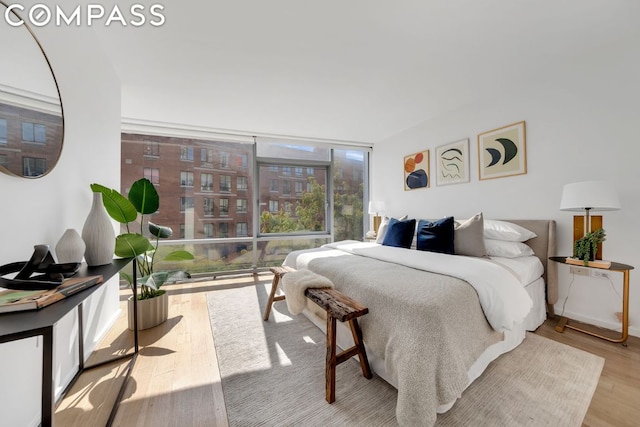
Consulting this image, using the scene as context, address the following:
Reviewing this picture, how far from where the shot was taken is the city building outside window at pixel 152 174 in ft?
12.1

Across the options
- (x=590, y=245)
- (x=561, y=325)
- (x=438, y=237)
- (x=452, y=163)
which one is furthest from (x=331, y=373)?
(x=452, y=163)

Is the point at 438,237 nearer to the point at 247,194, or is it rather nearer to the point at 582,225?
the point at 582,225

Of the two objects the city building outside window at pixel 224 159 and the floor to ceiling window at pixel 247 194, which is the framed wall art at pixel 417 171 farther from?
the city building outside window at pixel 224 159

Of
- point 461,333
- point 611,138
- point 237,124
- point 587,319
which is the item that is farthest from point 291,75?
point 587,319

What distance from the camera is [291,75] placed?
249 centimetres

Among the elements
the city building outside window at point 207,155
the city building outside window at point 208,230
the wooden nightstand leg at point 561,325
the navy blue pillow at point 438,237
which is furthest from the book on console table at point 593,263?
the city building outside window at point 207,155

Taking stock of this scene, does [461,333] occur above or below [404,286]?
below

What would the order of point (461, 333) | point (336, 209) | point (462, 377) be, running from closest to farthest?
point (462, 377) < point (461, 333) < point (336, 209)

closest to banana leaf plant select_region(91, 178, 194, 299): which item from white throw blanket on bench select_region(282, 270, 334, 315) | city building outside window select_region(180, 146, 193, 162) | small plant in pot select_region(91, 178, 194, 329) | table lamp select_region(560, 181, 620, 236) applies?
small plant in pot select_region(91, 178, 194, 329)

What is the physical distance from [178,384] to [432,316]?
165 cm

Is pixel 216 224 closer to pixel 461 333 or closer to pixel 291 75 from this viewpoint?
pixel 291 75

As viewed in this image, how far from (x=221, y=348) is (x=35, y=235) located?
1409 mm

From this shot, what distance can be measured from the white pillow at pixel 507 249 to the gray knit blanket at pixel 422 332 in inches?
41.5

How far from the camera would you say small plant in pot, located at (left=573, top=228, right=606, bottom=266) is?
2.01 m
